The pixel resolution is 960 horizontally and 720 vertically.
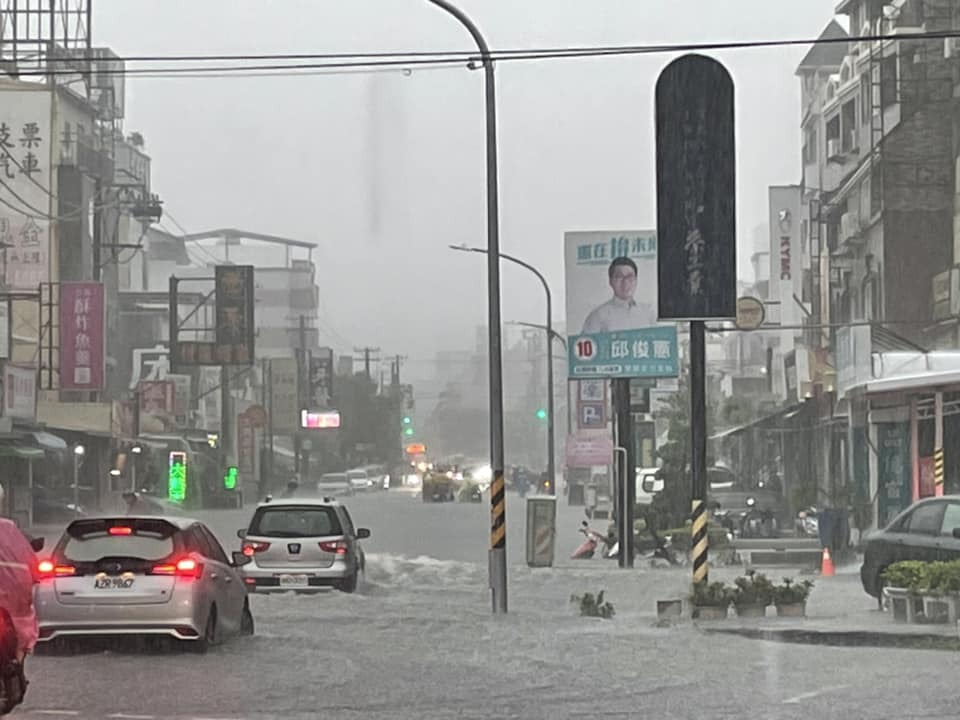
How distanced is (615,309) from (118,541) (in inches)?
836

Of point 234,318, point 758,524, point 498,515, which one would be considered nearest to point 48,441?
point 234,318

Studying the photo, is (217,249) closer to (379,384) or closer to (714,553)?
(379,384)

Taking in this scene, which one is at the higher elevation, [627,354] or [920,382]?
[627,354]

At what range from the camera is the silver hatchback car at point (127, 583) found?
17000 millimetres

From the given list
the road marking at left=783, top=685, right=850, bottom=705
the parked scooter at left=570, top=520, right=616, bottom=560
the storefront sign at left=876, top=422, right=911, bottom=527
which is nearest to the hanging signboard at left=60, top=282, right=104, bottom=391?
the parked scooter at left=570, top=520, right=616, bottom=560

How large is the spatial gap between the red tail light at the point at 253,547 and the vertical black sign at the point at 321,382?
37.5m

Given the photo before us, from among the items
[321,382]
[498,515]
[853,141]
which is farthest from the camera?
[321,382]

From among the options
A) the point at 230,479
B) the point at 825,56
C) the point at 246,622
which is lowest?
the point at 246,622

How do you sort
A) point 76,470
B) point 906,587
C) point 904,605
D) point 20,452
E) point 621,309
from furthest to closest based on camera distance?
point 76,470
point 20,452
point 621,309
point 904,605
point 906,587

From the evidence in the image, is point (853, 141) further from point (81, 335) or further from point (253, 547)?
point (253, 547)

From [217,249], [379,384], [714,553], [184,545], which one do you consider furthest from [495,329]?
[217,249]

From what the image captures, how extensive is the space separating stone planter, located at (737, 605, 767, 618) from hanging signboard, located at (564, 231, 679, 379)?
13.7 m

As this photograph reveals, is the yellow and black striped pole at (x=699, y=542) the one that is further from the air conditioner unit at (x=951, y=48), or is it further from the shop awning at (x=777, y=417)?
the shop awning at (x=777, y=417)

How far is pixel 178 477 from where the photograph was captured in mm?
57562
